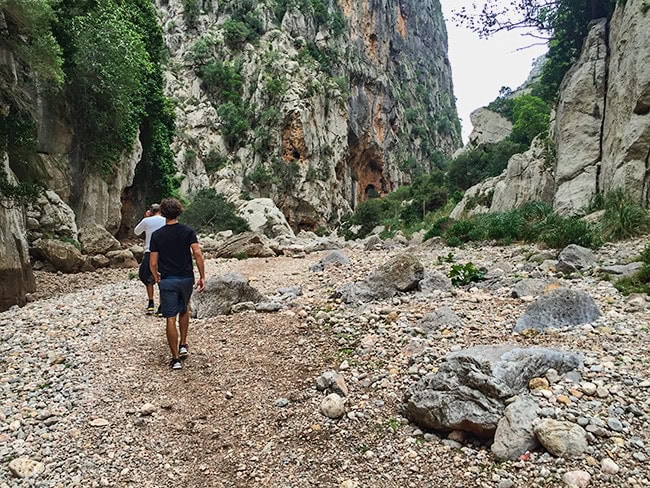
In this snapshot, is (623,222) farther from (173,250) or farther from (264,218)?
(264,218)

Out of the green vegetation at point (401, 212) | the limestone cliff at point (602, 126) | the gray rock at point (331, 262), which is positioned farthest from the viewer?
the green vegetation at point (401, 212)

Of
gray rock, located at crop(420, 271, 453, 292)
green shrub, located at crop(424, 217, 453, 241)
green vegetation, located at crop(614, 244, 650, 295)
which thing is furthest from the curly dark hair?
green shrub, located at crop(424, 217, 453, 241)

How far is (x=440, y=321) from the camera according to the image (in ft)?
16.0

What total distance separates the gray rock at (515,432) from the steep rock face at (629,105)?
11.8 metres

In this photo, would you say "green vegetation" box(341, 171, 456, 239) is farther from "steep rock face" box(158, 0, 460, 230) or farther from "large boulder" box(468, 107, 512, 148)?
"steep rock face" box(158, 0, 460, 230)

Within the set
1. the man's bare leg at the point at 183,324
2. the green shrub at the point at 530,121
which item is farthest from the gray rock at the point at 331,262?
the green shrub at the point at 530,121

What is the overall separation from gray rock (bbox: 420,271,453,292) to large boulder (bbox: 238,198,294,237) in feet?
69.1

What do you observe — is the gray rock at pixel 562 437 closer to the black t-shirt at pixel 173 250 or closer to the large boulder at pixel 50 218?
the black t-shirt at pixel 173 250

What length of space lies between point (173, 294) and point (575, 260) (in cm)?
690

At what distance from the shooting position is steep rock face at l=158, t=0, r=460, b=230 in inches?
1683

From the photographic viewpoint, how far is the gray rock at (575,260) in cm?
709

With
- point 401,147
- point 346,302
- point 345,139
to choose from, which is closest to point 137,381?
point 346,302

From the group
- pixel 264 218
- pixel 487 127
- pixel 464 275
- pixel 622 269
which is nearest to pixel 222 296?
pixel 464 275

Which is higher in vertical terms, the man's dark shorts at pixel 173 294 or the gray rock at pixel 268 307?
the man's dark shorts at pixel 173 294
